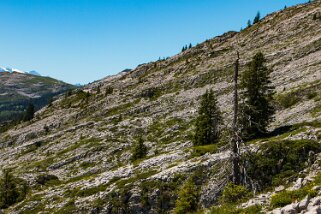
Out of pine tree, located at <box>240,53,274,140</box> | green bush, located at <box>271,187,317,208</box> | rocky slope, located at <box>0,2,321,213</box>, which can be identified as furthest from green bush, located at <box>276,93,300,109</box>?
green bush, located at <box>271,187,317,208</box>

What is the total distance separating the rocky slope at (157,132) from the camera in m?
36.8

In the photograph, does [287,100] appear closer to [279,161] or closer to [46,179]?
[279,161]

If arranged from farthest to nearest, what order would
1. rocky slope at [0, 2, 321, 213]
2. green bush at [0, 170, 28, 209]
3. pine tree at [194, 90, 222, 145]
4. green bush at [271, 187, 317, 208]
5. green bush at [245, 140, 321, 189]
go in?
pine tree at [194, 90, 222, 145] < green bush at [0, 170, 28, 209] < rocky slope at [0, 2, 321, 213] < green bush at [245, 140, 321, 189] < green bush at [271, 187, 317, 208]

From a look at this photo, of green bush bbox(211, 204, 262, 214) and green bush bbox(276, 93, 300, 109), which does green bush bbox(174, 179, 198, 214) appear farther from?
green bush bbox(276, 93, 300, 109)

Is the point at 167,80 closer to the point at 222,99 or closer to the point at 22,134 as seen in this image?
the point at 222,99

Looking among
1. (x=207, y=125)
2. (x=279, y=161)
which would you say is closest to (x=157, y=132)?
(x=207, y=125)

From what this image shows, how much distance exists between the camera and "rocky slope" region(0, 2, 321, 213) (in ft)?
121

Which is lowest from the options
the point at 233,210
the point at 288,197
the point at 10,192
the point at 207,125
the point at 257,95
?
the point at 233,210

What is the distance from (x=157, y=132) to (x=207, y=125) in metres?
22.5

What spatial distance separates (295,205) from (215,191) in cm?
1780

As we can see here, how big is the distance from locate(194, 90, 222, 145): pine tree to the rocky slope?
13.6 feet

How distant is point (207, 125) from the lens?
169ft

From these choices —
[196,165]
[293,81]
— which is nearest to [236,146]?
[196,165]

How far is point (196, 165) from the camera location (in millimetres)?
37250
